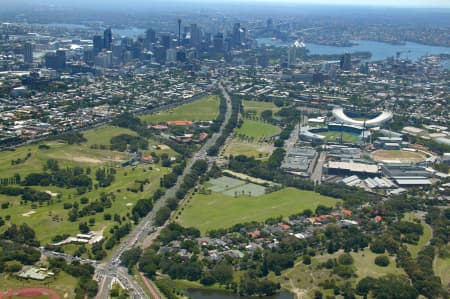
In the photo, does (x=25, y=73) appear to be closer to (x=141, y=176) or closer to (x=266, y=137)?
(x=266, y=137)

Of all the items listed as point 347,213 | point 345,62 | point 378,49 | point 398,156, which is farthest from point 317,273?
point 378,49

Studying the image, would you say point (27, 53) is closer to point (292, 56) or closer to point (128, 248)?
point (292, 56)

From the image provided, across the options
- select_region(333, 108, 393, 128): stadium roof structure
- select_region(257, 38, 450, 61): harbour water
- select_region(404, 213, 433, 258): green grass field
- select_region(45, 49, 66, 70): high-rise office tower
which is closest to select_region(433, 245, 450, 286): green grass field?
select_region(404, 213, 433, 258): green grass field

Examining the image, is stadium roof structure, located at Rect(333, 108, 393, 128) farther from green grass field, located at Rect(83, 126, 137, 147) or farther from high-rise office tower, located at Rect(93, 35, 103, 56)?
high-rise office tower, located at Rect(93, 35, 103, 56)

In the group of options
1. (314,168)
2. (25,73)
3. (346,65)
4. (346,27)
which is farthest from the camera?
(346,27)

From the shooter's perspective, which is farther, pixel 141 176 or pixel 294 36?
pixel 294 36

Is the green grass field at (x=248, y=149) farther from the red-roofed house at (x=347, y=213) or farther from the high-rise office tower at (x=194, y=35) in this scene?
the high-rise office tower at (x=194, y=35)

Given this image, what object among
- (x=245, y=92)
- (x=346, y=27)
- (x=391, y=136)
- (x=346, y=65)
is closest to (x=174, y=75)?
(x=245, y=92)
